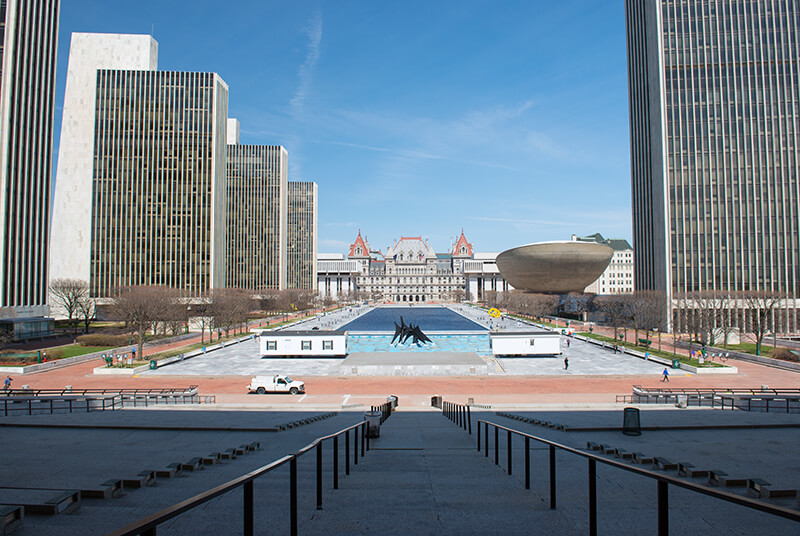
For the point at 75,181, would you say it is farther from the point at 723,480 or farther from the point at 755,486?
the point at 755,486

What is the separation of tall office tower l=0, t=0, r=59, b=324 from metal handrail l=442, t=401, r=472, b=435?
179ft

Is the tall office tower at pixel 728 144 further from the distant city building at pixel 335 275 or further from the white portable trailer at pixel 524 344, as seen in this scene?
the distant city building at pixel 335 275

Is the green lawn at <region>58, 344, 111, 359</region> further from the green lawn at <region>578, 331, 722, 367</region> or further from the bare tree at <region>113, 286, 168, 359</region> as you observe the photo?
the green lawn at <region>578, 331, 722, 367</region>

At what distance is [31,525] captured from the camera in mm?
5344

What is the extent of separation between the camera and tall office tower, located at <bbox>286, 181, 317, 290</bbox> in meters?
152

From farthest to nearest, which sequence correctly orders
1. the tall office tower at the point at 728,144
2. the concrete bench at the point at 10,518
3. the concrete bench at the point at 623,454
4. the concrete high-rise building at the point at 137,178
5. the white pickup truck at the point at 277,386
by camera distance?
the concrete high-rise building at the point at 137,178
the tall office tower at the point at 728,144
the white pickup truck at the point at 277,386
the concrete bench at the point at 623,454
the concrete bench at the point at 10,518

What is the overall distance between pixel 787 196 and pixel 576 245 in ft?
118

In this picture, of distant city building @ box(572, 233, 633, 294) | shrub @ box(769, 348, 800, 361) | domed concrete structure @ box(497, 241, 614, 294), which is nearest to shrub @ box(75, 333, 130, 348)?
shrub @ box(769, 348, 800, 361)

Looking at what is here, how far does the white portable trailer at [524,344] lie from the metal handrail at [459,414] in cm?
2398

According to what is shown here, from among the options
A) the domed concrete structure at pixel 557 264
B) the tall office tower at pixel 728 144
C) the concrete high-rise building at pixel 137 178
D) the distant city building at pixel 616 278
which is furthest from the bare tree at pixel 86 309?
the distant city building at pixel 616 278


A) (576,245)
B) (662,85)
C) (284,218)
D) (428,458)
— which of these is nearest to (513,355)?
(428,458)

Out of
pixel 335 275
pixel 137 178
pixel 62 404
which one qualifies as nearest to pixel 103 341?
pixel 62 404

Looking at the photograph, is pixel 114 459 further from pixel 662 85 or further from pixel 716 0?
pixel 716 0

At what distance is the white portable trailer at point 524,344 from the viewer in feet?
145
